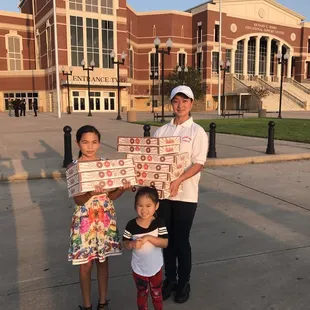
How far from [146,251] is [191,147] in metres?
1.00

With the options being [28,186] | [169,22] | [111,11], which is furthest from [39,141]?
[169,22]

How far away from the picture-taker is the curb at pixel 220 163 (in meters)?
7.77

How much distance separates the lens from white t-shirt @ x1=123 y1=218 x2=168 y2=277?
263 cm

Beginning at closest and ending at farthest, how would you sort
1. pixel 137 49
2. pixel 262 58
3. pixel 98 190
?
pixel 98 190 < pixel 137 49 < pixel 262 58

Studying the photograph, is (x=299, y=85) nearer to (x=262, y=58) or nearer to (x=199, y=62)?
(x=262, y=58)

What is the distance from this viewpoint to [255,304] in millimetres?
3049

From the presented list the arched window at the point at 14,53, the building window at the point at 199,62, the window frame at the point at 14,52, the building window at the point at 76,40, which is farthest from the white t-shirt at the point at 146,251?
the building window at the point at 199,62

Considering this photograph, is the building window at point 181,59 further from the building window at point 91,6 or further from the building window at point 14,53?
the building window at point 14,53

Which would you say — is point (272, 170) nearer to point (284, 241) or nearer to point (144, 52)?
point (284, 241)

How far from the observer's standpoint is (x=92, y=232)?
109 inches

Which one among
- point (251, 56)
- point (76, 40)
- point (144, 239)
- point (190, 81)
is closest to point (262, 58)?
point (251, 56)

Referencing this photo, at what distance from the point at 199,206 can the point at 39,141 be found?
1026cm

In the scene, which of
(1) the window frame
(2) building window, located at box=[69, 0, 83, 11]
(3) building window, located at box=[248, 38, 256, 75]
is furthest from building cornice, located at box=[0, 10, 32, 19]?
(3) building window, located at box=[248, 38, 256, 75]

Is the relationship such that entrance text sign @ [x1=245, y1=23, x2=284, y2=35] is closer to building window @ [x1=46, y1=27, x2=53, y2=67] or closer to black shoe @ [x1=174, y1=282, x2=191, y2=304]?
building window @ [x1=46, y1=27, x2=53, y2=67]
